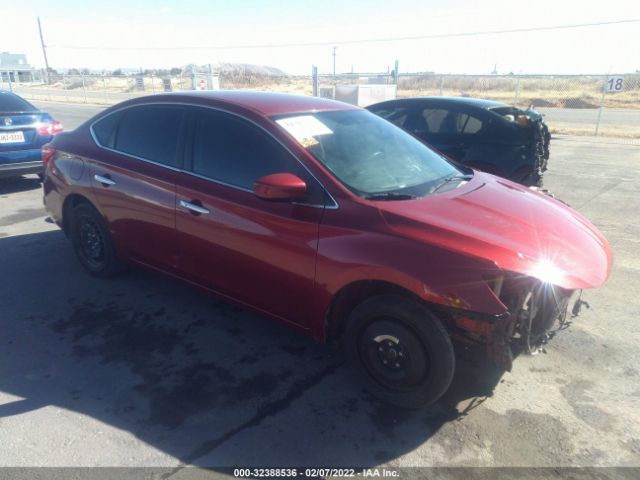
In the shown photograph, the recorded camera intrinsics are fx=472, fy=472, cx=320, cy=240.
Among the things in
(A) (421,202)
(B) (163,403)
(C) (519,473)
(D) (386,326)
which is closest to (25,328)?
(B) (163,403)

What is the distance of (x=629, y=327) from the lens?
3756 millimetres

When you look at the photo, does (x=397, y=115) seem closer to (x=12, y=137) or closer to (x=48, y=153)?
(x=48, y=153)

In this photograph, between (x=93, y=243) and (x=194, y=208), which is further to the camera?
(x=93, y=243)

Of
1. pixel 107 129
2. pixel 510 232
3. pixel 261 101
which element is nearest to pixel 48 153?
pixel 107 129

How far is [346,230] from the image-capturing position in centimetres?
278

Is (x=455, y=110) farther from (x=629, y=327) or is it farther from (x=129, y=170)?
(x=129, y=170)

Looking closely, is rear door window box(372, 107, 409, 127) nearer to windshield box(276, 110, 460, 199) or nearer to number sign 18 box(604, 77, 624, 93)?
windshield box(276, 110, 460, 199)

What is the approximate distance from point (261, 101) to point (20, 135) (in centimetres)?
577

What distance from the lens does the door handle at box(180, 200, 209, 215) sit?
337 cm

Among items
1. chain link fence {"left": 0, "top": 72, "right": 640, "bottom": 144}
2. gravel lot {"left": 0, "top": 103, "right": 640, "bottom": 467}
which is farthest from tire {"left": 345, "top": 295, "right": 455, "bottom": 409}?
chain link fence {"left": 0, "top": 72, "right": 640, "bottom": 144}

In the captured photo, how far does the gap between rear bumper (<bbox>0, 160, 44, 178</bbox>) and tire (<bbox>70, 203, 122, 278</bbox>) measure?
3433mm

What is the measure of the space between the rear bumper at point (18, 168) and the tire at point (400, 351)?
6552mm

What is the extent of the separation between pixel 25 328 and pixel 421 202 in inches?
125

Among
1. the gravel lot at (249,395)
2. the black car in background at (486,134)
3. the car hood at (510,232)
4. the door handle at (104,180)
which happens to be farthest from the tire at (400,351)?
the black car in background at (486,134)
